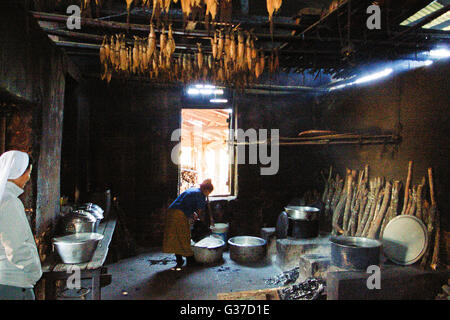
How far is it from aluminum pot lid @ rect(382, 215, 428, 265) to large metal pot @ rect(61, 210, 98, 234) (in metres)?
4.88

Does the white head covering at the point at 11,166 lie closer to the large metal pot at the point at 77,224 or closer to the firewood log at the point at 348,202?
the large metal pot at the point at 77,224

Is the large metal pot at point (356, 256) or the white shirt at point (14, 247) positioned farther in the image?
the large metal pot at point (356, 256)

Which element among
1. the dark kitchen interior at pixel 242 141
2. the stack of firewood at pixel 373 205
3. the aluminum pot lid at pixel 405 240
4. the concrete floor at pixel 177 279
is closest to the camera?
the dark kitchen interior at pixel 242 141

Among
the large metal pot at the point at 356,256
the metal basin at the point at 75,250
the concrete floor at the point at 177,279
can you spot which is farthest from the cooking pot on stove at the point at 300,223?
the metal basin at the point at 75,250

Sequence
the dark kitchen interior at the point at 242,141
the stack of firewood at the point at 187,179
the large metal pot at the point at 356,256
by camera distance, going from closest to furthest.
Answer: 1. the dark kitchen interior at the point at 242,141
2. the large metal pot at the point at 356,256
3. the stack of firewood at the point at 187,179

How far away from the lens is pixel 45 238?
4254 millimetres

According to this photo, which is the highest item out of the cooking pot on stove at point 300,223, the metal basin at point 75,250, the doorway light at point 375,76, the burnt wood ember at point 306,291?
the doorway light at point 375,76

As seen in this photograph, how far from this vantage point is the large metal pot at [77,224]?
4.41 m

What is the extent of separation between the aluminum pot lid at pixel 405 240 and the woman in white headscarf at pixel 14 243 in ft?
17.1

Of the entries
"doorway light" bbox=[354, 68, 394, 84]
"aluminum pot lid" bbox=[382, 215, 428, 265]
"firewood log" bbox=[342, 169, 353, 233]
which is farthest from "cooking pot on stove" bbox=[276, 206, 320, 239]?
"doorway light" bbox=[354, 68, 394, 84]

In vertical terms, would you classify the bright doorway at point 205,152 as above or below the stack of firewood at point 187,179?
above
